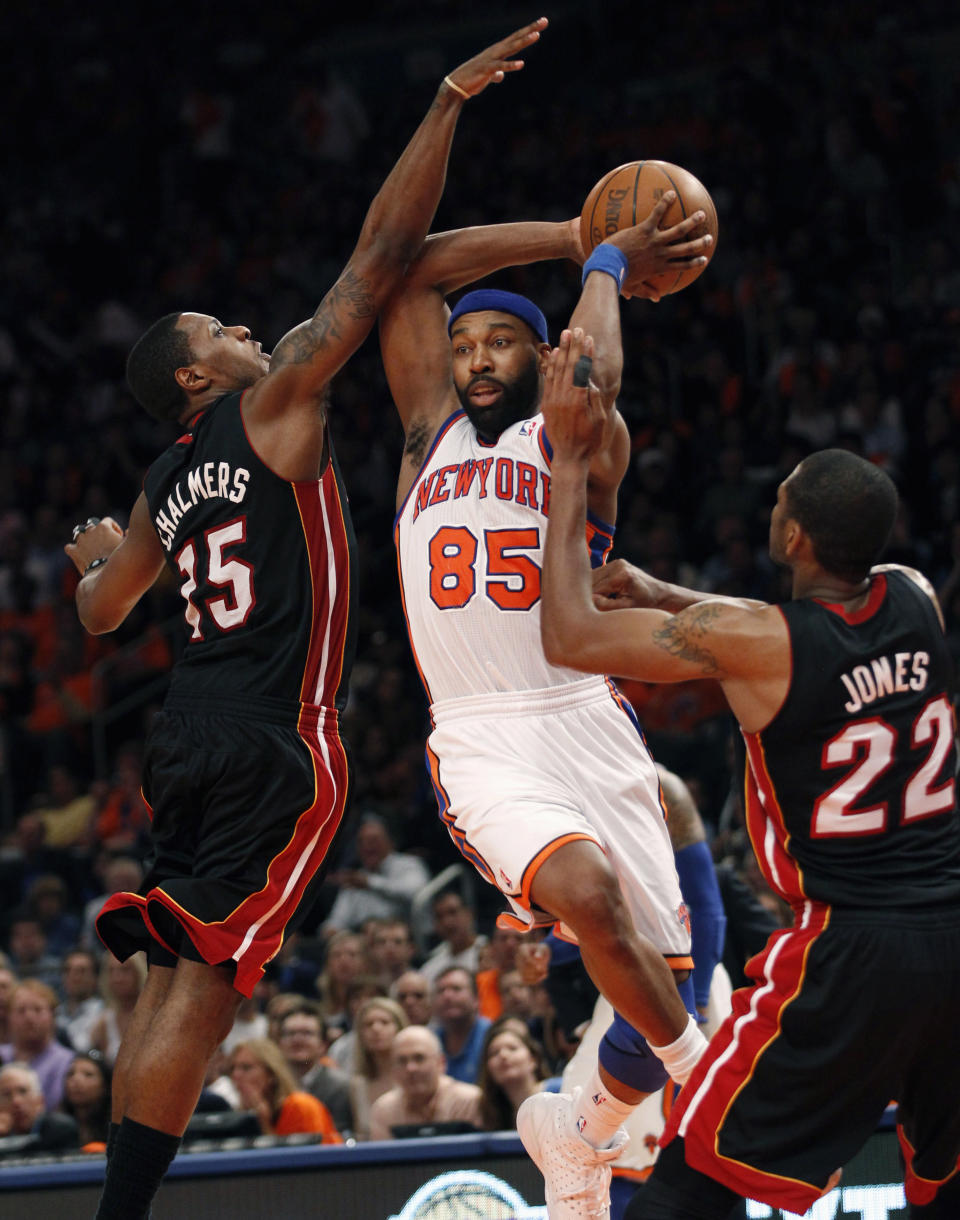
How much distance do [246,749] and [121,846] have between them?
7193mm

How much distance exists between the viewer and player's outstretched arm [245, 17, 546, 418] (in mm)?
4531

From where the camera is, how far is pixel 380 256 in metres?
4.70

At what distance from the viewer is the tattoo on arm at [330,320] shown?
4.52 meters

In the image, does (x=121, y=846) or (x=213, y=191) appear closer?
(x=121, y=846)

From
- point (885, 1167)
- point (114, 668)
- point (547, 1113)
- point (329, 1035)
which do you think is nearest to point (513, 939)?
point (329, 1035)

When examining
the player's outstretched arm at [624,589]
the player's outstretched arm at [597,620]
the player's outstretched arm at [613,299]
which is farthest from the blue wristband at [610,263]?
the player's outstretched arm at [624,589]

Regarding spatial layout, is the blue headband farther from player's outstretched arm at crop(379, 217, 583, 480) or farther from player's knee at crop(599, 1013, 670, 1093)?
player's knee at crop(599, 1013, 670, 1093)

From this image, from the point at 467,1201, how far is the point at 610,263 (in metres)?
3.01

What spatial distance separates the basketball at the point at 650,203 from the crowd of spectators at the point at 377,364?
139 inches

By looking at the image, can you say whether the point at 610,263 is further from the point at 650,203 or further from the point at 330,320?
the point at 330,320

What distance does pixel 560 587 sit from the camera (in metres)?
3.99

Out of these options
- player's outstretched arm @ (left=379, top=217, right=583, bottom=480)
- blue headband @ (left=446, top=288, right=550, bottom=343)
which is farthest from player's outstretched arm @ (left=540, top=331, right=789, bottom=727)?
player's outstretched arm @ (left=379, top=217, right=583, bottom=480)

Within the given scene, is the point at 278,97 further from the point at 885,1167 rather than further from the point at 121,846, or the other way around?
the point at 885,1167

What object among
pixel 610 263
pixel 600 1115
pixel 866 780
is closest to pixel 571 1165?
pixel 600 1115
